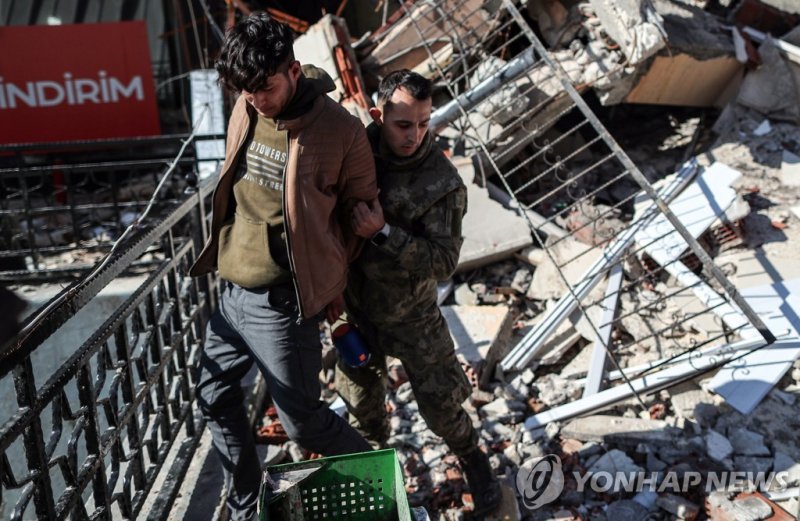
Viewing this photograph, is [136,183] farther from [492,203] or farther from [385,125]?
[385,125]

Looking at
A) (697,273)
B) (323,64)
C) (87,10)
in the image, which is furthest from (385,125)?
(87,10)

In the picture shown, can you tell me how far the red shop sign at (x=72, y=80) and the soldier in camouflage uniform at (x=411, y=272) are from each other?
713 centimetres

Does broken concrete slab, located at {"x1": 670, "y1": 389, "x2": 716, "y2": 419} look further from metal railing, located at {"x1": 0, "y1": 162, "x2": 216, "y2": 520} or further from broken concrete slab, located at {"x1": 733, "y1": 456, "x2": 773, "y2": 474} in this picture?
metal railing, located at {"x1": 0, "y1": 162, "x2": 216, "y2": 520}

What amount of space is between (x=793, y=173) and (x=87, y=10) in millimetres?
9331

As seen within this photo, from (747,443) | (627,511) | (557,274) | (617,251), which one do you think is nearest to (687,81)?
(617,251)

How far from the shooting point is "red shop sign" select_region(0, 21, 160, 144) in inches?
357

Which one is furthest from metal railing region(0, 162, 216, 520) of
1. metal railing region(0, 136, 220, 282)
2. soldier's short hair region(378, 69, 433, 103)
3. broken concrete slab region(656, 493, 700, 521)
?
broken concrete slab region(656, 493, 700, 521)

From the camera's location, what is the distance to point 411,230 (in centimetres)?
296

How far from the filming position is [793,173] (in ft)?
19.4

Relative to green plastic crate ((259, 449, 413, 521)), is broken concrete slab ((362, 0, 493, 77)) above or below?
above

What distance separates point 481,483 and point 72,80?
826 cm

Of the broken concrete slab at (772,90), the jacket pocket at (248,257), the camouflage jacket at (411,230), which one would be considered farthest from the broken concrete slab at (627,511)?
the broken concrete slab at (772,90)

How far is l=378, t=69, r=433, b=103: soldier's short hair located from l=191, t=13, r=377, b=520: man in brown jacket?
24 cm

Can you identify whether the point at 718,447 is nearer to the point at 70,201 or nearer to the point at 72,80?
the point at 70,201
